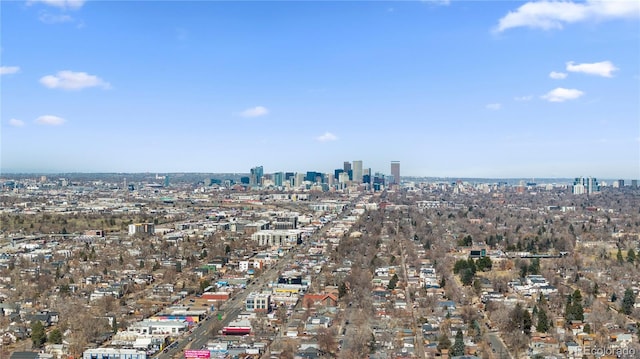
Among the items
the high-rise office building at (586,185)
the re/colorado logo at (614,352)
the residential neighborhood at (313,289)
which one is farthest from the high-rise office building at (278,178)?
the re/colorado logo at (614,352)

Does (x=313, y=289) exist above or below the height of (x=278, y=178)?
below

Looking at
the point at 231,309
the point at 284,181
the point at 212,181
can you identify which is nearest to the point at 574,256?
the point at 231,309

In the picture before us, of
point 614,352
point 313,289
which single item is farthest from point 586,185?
point 614,352

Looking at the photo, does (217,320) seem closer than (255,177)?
Yes

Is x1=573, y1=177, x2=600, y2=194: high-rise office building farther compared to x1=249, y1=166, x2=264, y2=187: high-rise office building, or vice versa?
x1=249, y1=166, x2=264, y2=187: high-rise office building

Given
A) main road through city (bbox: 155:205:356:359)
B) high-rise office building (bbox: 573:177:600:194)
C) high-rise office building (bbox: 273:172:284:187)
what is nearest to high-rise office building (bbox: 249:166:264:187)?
high-rise office building (bbox: 273:172:284:187)

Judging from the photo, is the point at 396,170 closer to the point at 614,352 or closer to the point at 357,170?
the point at 357,170

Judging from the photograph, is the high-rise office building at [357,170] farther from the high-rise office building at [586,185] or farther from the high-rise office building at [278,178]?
the high-rise office building at [586,185]

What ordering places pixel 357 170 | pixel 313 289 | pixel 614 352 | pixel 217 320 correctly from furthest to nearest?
pixel 357 170, pixel 313 289, pixel 217 320, pixel 614 352

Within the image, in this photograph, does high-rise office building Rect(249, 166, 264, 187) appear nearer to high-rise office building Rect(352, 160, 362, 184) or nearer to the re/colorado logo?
high-rise office building Rect(352, 160, 362, 184)

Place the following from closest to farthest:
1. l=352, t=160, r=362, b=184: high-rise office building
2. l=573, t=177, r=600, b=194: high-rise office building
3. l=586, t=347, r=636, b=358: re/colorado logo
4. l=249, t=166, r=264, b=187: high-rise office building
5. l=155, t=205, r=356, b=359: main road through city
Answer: l=586, t=347, r=636, b=358: re/colorado logo
l=155, t=205, r=356, b=359: main road through city
l=573, t=177, r=600, b=194: high-rise office building
l=249, t=166, r=264, b=187: high-rise office building
l=352, t=160, r=362, b=184: high-rise office building

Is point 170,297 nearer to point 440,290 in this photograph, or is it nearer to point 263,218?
point 440,290

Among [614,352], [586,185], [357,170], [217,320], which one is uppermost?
[357,170]
